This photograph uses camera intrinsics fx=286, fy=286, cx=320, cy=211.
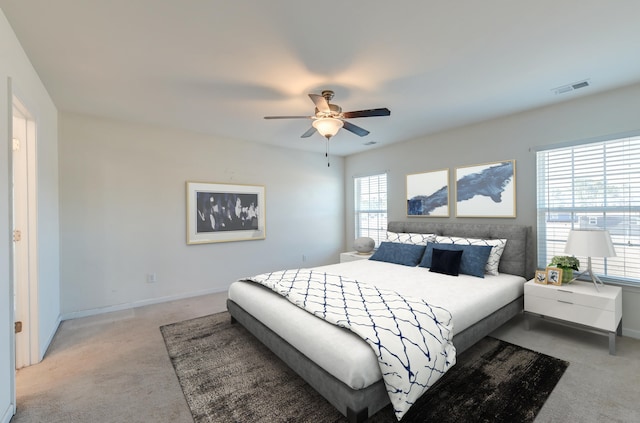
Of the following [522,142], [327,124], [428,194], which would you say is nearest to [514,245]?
[522,142]

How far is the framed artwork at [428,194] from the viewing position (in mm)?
4395

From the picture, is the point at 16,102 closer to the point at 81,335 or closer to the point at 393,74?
the point at 81,335

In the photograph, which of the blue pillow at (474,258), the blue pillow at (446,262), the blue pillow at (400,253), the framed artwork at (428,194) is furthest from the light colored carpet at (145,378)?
the framed artwork at (428,194)

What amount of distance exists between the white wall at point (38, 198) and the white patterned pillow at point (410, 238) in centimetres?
413

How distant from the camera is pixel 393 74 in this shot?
101 inches

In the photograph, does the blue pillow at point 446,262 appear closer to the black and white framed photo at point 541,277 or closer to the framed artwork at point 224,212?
the black and white framed photo at point 541,277

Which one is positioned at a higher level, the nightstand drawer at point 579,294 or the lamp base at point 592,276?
the lamp base at point 592,276

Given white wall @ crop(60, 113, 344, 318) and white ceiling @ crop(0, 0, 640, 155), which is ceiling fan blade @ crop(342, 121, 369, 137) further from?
white wall @ crop(60, 113, 344, 318)

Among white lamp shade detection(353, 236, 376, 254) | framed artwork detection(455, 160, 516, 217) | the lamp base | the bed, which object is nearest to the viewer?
the bed

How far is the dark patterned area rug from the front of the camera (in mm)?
1838

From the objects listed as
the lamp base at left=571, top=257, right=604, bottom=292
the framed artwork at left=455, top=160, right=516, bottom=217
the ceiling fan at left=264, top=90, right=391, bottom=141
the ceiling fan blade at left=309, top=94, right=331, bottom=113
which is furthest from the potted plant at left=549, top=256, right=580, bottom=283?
the ceiling fan blade at left=309, top=94, right=331, bottom=113

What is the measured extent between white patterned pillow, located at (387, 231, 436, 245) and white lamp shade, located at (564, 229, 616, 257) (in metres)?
1.56

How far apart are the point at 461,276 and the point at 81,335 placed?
4.25 metres

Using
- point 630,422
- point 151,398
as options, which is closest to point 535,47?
point 630,422
